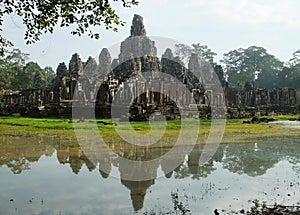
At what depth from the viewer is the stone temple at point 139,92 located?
34.7 m

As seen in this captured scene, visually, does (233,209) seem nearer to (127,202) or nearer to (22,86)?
(127,202)

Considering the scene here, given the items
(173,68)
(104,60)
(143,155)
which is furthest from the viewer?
(104,60)

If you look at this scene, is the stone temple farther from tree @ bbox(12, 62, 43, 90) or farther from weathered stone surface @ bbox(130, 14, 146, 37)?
tree @ bbox(12, 62, 43, 90)

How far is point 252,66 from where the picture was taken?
8650 centimetres

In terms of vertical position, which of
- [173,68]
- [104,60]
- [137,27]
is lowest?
[173,68]

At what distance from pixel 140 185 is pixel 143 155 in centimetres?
526

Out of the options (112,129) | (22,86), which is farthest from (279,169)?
(22,86)

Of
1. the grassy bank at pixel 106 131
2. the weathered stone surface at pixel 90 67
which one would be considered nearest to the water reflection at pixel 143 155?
the grassy bank at pixel 106 131

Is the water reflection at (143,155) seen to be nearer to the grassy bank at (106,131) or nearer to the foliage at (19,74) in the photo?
the grassy bank at (106,131)

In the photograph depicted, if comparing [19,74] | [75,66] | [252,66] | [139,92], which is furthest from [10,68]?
[252,66]

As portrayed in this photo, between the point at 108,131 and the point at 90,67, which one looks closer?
the point at 108,131

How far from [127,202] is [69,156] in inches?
287

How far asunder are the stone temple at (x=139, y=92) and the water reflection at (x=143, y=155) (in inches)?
540

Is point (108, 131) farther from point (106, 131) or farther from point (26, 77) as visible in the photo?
point (26, 77)
